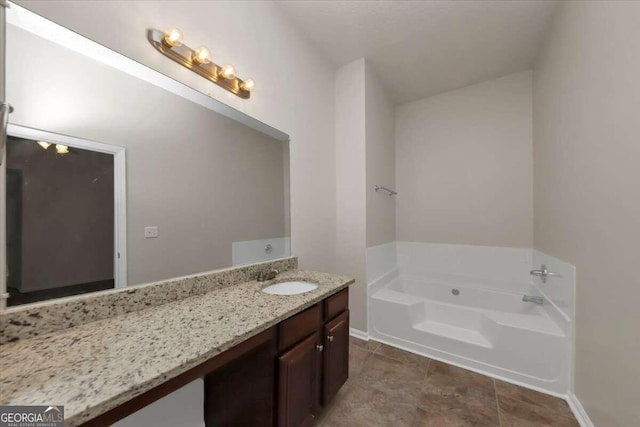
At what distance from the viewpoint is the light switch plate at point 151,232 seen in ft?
3.39

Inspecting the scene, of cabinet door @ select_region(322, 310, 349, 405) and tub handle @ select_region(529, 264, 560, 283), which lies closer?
cabinet door @ select_region(322, 310, 349, 405)

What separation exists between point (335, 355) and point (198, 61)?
5.82 ft

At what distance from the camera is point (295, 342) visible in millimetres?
1033

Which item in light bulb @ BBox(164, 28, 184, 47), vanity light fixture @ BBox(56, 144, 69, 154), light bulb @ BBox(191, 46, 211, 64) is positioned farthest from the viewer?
light bulb @ BBox(191, 46, 211, 64)

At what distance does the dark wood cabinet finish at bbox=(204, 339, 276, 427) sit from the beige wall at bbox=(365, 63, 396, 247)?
1530mm

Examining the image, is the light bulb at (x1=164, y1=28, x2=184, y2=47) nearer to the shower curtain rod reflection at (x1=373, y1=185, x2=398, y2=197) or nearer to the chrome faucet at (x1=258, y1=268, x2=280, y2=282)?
the chrome faucet at (x1=258, y1=268, x2=280, y2=282)

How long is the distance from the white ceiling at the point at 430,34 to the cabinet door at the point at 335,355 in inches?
86.5

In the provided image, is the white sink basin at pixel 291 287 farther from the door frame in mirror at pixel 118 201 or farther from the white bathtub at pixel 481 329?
the white bathtub at pixel 481 329

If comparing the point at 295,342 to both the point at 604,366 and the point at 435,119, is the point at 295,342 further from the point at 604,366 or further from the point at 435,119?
the point at 435,119

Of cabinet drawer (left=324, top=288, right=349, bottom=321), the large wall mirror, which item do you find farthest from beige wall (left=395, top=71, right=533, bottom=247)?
the large wall mirror

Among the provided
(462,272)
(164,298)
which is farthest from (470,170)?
(164,298)

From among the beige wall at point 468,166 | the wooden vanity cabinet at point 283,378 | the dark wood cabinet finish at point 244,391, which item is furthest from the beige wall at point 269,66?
the beige wall at point 468,166

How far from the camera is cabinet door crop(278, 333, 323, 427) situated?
951mm

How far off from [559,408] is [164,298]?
2.33m
